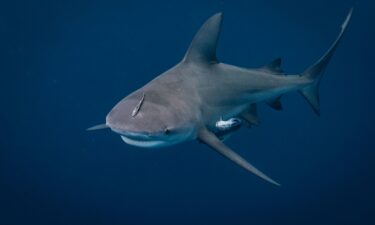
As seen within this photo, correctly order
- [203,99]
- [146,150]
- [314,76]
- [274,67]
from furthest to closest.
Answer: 1. [146,150]
2. [314,76]
3. [274,67]
4. [203,99]

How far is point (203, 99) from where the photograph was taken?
17.9 ft

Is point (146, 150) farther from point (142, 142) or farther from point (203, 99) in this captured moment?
point (142, 142)

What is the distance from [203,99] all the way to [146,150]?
9229 millimetres

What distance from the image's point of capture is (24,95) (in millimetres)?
15930

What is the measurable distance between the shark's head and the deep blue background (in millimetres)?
9626

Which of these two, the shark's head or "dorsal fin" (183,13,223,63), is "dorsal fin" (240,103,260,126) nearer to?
"dorsal fin" (183,13,223,63)

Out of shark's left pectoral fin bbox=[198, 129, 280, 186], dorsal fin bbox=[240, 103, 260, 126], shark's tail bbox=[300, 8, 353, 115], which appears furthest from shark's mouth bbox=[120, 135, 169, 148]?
shark's tail bbox=[300, 8, 353, 115]

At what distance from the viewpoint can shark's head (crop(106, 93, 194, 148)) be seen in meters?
3.74

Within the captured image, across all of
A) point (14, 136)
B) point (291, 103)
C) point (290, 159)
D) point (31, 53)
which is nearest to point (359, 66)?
point (291, 103)

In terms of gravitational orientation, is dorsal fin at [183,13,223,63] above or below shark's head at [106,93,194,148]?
above

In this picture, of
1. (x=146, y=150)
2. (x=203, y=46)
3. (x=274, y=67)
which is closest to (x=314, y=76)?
(x=274, y=67)

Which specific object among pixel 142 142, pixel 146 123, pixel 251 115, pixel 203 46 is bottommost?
pixel 251 115

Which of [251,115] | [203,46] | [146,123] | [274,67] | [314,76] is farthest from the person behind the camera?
[314,76]

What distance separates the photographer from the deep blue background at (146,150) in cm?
1489
